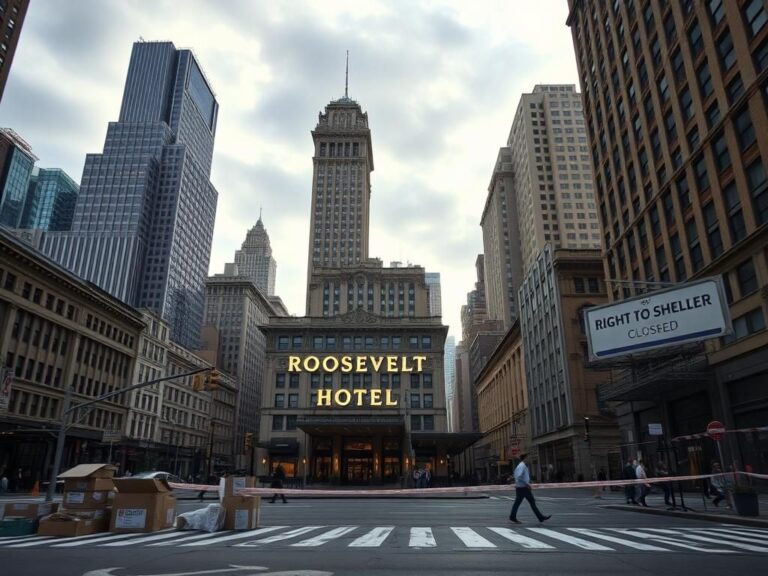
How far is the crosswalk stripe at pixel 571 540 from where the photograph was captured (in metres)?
9.50

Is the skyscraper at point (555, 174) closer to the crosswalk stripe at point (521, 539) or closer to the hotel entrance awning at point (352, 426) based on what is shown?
the hotel entrance awning at point (352, 426)

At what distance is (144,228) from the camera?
162 metres

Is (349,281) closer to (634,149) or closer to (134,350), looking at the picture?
(134,350)

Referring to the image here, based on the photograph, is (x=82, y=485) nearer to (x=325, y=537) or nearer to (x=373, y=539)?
(x=325, y=537)

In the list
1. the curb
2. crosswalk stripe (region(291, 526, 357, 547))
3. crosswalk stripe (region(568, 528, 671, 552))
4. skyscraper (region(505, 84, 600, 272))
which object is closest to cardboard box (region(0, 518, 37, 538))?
crosswalk stripe (region(291, 526, 357, 547))

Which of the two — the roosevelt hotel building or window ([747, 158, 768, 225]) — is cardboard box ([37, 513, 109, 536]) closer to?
window ([747, 158, 768, 225])

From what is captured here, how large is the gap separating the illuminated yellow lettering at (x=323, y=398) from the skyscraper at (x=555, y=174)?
211 ft

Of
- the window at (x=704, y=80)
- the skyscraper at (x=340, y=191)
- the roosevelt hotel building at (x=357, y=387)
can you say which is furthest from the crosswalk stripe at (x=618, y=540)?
the skyscraper at (x=340, y=191)

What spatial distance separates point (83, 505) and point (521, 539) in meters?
9.42

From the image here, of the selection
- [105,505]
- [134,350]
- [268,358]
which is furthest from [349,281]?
[105,505]

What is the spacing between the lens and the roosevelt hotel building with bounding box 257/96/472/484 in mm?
70062

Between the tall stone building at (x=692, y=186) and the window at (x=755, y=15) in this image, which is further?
the tall stone building at (x=692, y=186)

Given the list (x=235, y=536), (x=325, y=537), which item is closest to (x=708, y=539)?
(x=325, y=537)

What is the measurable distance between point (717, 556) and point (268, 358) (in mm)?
75497
